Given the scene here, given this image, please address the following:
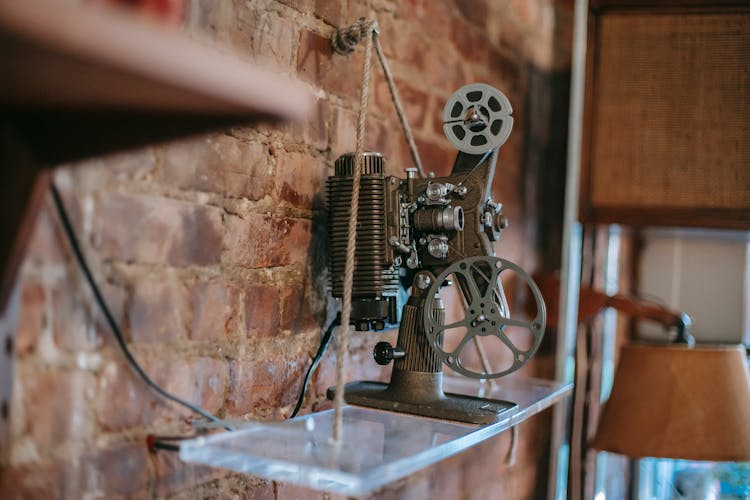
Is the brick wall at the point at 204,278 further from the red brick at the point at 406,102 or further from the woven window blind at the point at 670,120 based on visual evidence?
the woven window blind at the point at 670,120

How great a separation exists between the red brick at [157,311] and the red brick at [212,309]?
2 cm

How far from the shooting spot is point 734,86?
1886mm

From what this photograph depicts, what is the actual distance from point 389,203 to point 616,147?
1.08 m

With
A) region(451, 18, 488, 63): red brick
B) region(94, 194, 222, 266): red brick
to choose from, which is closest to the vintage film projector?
region(94, 194, 222, 266): red brick

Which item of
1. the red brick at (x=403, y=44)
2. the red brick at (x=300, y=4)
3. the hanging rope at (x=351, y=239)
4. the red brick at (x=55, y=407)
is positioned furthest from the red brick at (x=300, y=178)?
the red brick at (x=55, y=407)

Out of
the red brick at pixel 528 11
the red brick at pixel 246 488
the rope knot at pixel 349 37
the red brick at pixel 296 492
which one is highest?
the red brick at pixel 528 11

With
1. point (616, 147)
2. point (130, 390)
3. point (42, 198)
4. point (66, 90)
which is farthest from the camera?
point (616, 147)

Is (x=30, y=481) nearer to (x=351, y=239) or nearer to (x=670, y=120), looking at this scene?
(x=351, y=239)

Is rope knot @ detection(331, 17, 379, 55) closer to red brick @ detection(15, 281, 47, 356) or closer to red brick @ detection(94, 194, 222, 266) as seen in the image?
red brick @ detection(94, 194, 222, 266)

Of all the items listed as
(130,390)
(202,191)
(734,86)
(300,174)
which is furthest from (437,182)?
(734,86)

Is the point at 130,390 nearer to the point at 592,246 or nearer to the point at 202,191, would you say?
the point at 202,191

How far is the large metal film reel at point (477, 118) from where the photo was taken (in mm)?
1136

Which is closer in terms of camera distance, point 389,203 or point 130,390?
point 130,390

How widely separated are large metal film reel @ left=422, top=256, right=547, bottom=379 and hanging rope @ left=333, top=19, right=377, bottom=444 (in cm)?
14
